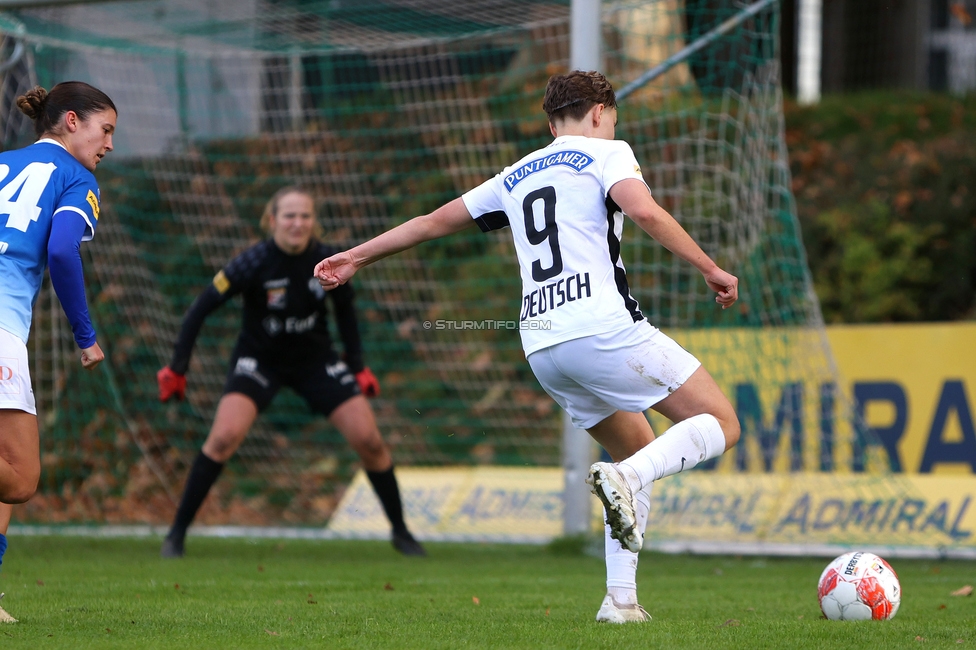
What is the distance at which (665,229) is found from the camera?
4137mm

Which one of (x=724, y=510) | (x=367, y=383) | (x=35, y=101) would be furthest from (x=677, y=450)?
(x=724, y=510)

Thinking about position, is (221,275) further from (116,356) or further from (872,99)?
(872,99)

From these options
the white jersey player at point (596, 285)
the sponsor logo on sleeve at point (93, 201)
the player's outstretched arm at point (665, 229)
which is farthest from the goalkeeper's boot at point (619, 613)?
the sponsor logo on sleeve at point (93, 201)

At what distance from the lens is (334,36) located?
9938 millimetres

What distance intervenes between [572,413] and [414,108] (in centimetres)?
593

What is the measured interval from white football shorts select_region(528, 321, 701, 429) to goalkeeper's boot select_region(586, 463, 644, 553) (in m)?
0.43

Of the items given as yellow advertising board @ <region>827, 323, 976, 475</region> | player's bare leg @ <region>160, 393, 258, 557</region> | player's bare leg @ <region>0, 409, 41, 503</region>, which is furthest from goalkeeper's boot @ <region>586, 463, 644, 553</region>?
yellow advertising board @ <region>827, 323, 976, 475</region>

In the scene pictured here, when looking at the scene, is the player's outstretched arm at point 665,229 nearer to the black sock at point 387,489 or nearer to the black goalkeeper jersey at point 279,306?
the black goalkeeper jersey at point 279,306

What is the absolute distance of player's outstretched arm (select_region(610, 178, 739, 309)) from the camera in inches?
162

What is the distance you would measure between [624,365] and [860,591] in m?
1.37

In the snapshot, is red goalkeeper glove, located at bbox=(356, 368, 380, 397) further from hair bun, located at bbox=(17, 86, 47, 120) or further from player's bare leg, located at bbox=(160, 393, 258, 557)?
hair bun, located at bbox=(17, 86, 47, 120)

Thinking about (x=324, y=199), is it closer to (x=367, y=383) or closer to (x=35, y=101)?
(x=367, y=383)

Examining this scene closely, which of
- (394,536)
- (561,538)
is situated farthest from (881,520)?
(394,536)

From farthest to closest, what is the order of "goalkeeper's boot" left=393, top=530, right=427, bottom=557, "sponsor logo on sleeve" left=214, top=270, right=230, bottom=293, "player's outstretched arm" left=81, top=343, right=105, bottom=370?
"goalkeeper's boot" left=393, top=530, right=427, bottom=557
"sponsor logo on sleeve" left=214, top=270, right=230, bottom=293
"player's outstretched arm" left=81, top=343, right=105, bottom=370
